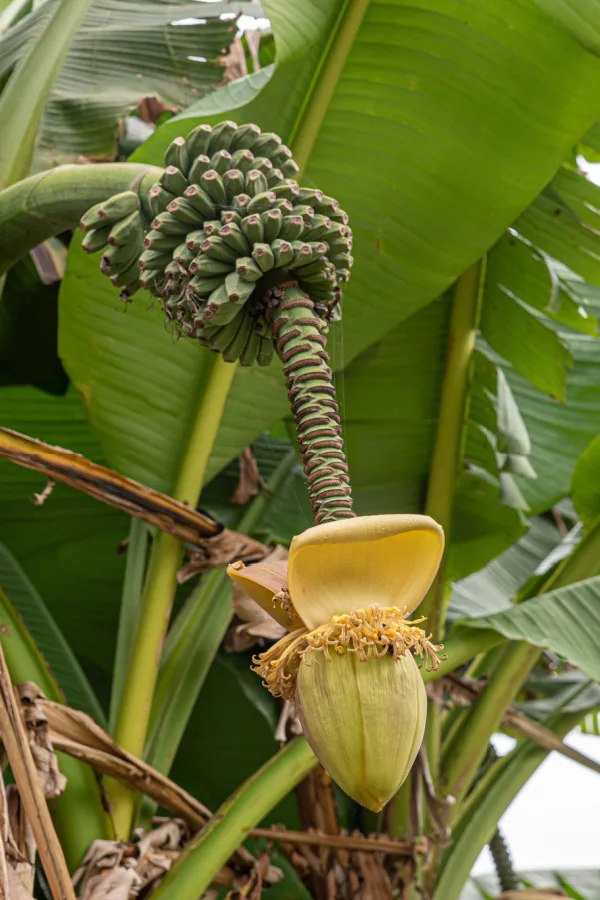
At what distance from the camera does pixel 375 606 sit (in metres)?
0.46

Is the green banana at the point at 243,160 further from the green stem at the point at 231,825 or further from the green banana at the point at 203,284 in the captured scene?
the green stem at the point at 231,825

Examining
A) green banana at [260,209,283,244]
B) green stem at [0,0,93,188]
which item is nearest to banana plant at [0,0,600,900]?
green banana at [260,209,283,244]

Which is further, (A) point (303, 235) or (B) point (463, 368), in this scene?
(B) point (463, 368)

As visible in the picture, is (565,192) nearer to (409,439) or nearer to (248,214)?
(409,439)

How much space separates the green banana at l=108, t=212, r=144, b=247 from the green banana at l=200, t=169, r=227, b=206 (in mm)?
56

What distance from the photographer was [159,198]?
597 millimetres

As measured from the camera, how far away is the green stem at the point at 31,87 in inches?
47.0

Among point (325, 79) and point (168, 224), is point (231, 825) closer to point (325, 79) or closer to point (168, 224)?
point (168, 224)

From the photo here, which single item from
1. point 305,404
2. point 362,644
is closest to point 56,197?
point 305,404

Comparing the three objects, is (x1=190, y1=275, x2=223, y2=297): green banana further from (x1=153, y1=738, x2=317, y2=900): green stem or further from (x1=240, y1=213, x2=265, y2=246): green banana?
(x1=153, y1=738, x2=317, y2=900): green stem

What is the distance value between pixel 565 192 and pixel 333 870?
3.37 feet

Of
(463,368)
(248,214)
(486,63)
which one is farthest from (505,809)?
(248,214)

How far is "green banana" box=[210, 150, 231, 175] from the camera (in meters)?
0.60

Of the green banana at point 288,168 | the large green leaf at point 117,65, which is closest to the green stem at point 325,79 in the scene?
the large green leaf at point 117,65
